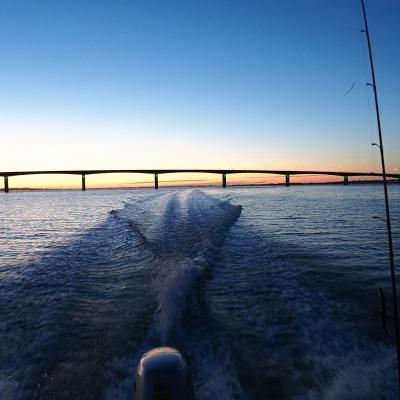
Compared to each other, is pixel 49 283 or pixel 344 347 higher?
pixel 49 283

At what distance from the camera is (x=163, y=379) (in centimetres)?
350

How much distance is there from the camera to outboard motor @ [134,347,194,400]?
339 centimetres

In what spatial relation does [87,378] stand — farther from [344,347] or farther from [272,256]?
[272,256]

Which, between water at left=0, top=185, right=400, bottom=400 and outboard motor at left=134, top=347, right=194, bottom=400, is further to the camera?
water at left=0, top=185, right=400, bottom=400

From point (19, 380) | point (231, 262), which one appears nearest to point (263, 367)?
point (19, 380)

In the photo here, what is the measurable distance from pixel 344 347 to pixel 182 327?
10.2 feet

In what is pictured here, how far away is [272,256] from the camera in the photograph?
12.0 meters

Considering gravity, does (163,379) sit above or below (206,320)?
above

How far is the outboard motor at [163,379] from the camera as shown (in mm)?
3395

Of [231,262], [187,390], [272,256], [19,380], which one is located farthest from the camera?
[272,256]

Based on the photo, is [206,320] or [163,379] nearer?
[163,379]

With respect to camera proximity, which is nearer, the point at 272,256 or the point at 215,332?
the point at 215,332

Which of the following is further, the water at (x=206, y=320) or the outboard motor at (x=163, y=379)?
the water at (x=206, y=320)

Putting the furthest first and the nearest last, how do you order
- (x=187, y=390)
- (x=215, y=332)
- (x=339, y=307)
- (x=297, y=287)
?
(x=297, y=287)
(x=339, y=307)
(x=215, y=332)
(x=187, y=390)
